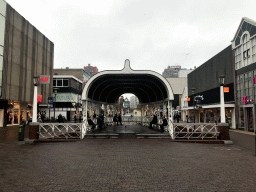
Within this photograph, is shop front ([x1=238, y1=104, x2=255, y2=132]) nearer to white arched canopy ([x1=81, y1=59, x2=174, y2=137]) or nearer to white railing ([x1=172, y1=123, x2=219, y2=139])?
white railing ([x1=172, y1=123, x2=219, y2=139])

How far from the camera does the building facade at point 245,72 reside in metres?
21.1

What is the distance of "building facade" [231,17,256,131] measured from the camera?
69.2 feet

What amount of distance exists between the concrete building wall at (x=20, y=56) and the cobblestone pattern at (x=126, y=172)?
20435 millimetres

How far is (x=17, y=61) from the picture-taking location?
90.7 ft

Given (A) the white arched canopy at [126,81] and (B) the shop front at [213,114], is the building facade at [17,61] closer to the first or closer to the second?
(A) the white arched canopy at [126,81]

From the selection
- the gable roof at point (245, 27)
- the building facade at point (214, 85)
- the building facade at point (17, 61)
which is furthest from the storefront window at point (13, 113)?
the gable roof at point (245, 27)

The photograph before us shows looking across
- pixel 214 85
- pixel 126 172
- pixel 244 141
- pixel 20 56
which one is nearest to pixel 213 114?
pixel 214 85

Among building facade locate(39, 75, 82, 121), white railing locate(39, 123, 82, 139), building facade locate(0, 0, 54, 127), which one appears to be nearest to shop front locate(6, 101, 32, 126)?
building facade locate(0, 0, 54, 127)

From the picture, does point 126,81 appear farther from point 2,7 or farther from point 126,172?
point 2,7

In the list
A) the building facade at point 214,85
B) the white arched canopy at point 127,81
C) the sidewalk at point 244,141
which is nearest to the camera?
the sidewalk at point 244,141

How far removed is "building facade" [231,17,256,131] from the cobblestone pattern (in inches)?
581

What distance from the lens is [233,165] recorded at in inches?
294

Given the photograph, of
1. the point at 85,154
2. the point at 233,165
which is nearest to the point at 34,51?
the point at 85,154

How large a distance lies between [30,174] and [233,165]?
23.5 ft
